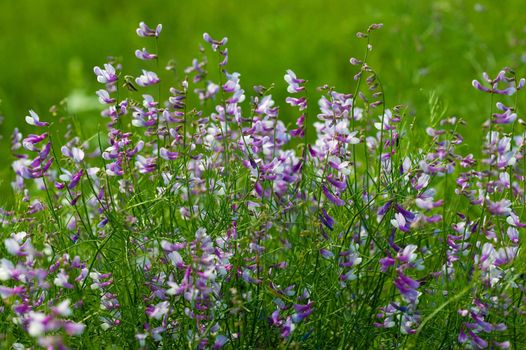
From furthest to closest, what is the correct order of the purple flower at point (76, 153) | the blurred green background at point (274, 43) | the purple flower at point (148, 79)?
the blurred green background at point (274, 43), the purple flower at point (148, 79), the purple flower at point (76, 153)

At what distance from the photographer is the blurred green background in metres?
4.41

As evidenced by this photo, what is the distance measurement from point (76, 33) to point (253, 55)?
5.12 ft

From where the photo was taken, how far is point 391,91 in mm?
4301

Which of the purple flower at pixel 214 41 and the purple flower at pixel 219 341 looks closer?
the purple flower at pixel 219 341

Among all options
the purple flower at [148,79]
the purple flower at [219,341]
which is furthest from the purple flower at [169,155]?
the purple flower at [219,341]

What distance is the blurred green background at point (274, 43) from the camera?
4.41m

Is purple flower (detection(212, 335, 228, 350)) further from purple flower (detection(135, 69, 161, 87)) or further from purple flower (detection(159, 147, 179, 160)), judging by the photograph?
purple flower (detection(135, 69, 161, 87))

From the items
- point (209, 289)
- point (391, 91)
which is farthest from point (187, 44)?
point (209, 289)

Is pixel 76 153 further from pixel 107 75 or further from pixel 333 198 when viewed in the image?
pixel 333 198

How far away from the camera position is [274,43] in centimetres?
546

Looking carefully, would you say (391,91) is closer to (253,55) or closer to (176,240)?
(253,55)

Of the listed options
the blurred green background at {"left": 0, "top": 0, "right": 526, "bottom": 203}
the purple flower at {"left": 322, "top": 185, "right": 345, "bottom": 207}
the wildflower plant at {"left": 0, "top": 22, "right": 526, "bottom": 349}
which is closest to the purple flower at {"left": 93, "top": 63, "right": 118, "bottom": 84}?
the wildflower plant at {"left": 0, "top": 22, "right": 526, "bottom": 349}

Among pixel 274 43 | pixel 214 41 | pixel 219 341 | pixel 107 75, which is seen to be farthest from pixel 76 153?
pixel 274 43

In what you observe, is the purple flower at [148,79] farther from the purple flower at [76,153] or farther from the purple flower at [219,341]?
the purple flower at [219,341]
